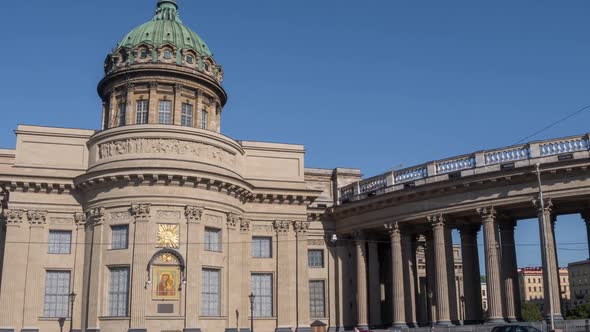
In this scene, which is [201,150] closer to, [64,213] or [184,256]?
[184,256]

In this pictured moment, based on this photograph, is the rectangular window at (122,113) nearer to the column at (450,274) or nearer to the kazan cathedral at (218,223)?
the kazan cathedral at (218,223)

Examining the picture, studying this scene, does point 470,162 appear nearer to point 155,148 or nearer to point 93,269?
point 155,148

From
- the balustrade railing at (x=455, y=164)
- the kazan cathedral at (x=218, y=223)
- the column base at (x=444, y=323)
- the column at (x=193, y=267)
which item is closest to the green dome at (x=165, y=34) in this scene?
the kazan cathedral at (x=218, y=223)

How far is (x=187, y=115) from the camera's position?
163 ft

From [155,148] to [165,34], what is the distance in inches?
543

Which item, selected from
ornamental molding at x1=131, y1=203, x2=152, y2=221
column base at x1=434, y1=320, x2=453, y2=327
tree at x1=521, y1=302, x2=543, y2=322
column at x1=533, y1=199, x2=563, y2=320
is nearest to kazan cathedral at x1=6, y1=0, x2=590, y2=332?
ornamental molding at x1=131, y1=203, x2=152, y2=221

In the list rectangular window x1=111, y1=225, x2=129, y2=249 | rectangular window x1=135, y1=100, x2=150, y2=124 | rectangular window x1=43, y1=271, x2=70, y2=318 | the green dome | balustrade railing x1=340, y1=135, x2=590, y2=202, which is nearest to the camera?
balustrade railing x1=340, y1=135, x2=590, y2=202

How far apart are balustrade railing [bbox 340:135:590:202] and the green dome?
670 inches

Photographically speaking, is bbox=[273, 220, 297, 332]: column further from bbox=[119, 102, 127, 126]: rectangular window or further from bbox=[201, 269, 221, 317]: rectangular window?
bbox=[119, 102, 127, 126]: rectangular window

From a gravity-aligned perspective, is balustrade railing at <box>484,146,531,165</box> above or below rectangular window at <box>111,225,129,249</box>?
above

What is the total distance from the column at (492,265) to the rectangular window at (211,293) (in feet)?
55.3

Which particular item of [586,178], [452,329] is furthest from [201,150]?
[586,178]

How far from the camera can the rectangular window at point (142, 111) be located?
48.2 meters

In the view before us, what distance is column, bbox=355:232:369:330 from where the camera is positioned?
47219 mm
